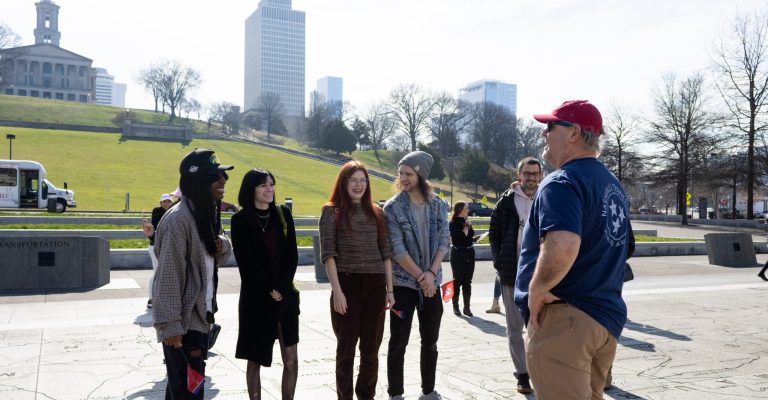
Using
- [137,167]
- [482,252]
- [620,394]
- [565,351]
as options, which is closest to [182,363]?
[565,351]

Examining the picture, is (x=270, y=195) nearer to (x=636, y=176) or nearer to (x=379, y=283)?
(x=379, y=283)

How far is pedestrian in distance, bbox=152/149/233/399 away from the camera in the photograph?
11.6ft

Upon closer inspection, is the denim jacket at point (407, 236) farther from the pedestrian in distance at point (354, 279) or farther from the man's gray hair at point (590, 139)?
the man's gray hair at point (590, 139)

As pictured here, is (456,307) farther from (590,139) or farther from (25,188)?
(25,188)

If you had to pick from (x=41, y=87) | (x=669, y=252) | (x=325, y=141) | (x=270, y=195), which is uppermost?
(x=41, y=87)

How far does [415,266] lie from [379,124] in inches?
3846

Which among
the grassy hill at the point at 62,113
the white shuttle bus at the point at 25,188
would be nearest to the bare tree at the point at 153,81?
the grassy hill at the point at 62,113

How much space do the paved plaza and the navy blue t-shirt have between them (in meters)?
2.50

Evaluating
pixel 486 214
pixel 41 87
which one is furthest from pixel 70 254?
pixel 41 87

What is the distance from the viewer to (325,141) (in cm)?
8881

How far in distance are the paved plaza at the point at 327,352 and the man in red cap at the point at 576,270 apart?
94.8 inches

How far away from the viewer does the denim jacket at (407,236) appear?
4.80 m

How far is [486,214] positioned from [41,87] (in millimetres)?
109362

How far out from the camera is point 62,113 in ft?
288
